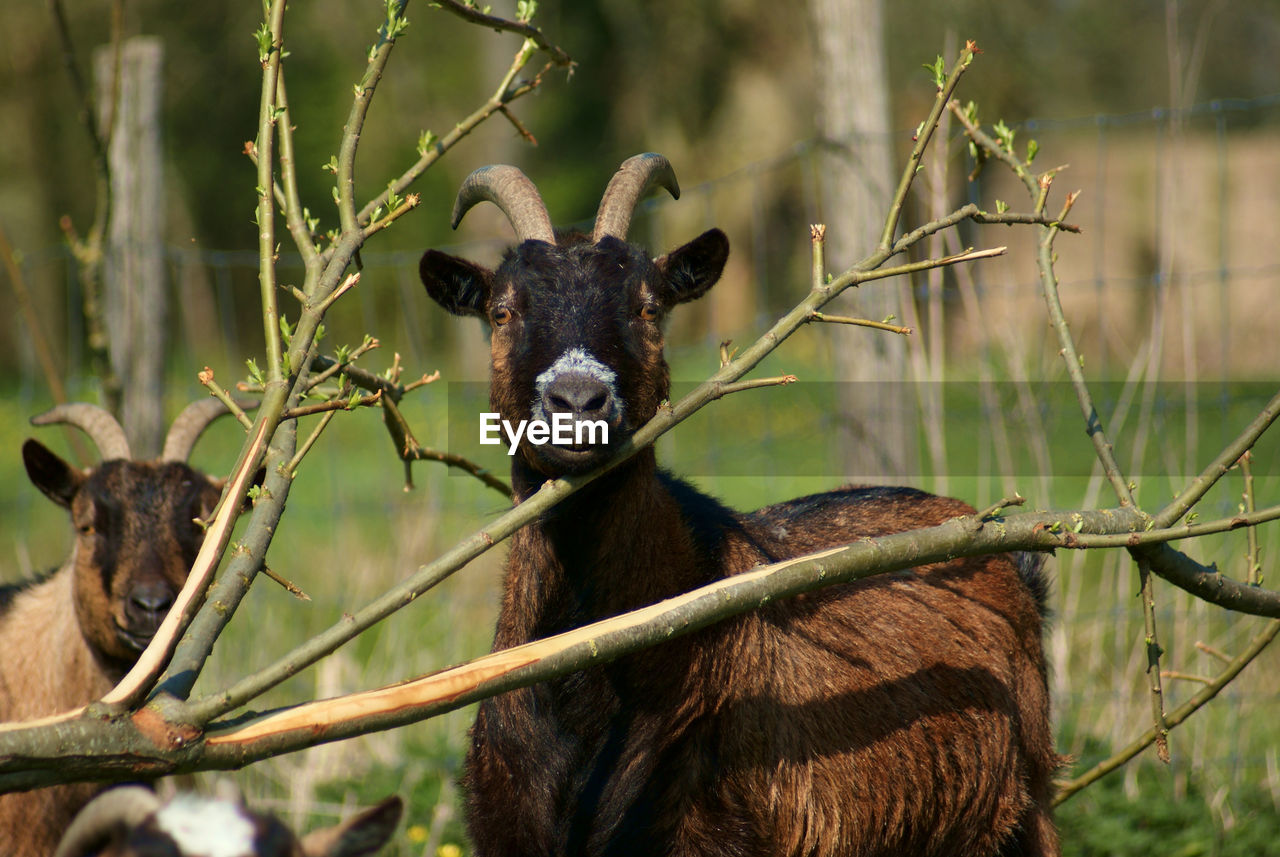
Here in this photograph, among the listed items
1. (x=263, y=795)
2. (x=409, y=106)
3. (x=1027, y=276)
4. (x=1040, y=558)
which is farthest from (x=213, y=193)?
(x=1040, y=558)

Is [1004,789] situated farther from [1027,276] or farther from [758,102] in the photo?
[758,102]

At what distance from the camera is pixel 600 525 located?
3.33 meters

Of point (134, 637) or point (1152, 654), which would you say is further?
point (134, 637)

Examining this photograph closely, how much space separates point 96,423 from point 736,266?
55.6 feet

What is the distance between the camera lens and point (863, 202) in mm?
5867

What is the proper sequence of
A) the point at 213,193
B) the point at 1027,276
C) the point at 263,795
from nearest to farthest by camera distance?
the point at 263,795 < the point at 1027,276 < the point at 213,193

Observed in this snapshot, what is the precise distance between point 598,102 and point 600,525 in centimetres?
2601

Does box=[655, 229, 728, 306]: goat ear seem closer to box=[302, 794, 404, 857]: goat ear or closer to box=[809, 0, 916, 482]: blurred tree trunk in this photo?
box=[302, 794, 404, 857]: goat ear

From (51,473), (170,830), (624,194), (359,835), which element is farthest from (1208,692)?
(51,473)

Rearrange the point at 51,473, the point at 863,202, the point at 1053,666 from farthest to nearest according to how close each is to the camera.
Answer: the point at 863,202
the point at 1053,666
the point at 51,473

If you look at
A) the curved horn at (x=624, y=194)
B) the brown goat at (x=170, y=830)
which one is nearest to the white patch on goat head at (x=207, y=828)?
the brown goat at (x=170, y=830)

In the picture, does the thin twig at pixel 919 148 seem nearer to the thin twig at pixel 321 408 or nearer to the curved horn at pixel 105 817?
the thin twig at pixel 321 408

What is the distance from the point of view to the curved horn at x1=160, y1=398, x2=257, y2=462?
4859 millimetres

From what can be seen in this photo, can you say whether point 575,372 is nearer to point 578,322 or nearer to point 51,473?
point 578,322
